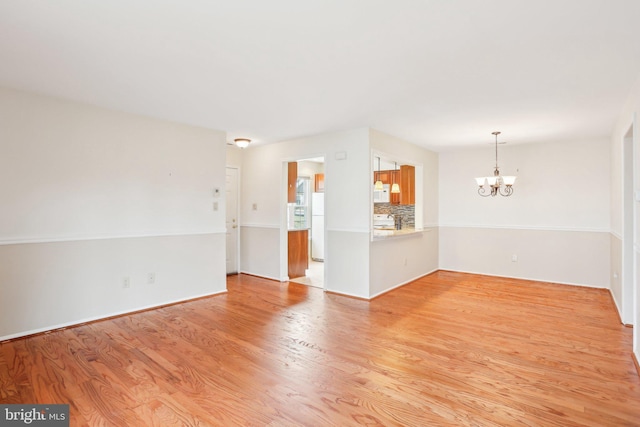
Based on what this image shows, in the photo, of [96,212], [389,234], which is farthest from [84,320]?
[389,234]

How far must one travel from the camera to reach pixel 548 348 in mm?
3033

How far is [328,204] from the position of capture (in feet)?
16.4

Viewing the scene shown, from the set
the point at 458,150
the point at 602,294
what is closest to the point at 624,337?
the point at 602,294

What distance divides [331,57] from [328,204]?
2700 mm

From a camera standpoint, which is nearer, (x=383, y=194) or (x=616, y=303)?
(x=616, y=303)

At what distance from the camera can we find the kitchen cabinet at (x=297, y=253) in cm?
618

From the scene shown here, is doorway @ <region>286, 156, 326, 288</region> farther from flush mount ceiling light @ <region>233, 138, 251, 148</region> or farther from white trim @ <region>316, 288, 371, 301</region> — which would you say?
white trim @ <region>316, 288, 371, 301</region>

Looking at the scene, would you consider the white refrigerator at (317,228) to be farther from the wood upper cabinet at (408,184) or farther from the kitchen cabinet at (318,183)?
the wood upper cabinet at (408,184)

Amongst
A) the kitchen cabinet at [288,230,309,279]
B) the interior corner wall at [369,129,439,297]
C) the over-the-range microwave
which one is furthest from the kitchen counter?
the kitchen cabinet at [288,230,309,279]

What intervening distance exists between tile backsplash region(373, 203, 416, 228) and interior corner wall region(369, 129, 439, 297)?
74 cm

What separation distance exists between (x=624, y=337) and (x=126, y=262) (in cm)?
531

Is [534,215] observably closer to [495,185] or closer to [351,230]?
[495,185]

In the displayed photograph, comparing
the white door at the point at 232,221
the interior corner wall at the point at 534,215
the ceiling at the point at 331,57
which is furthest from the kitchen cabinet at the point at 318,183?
the ceiling at the point at 331,57

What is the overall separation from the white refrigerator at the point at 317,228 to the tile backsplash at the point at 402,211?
53.9 inches
